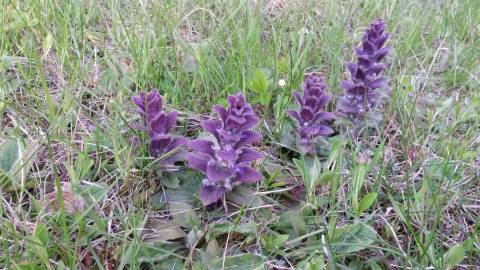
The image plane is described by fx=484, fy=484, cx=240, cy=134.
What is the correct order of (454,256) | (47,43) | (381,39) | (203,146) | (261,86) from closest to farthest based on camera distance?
(454,256) < (203,146) < (381,39) < (261,86) < (47,43)

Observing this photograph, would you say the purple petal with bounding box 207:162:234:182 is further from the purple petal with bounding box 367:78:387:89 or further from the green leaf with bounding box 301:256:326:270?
the purple petal with bounding box 367:78:387:89

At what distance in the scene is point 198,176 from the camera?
76.1 inches

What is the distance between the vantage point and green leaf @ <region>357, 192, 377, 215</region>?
68.8 inches

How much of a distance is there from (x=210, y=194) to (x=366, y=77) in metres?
1.00

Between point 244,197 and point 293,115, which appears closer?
point 244,197

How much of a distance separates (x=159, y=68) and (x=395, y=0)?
1913 mm

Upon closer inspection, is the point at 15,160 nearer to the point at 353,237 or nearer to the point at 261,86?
the point at 261,86

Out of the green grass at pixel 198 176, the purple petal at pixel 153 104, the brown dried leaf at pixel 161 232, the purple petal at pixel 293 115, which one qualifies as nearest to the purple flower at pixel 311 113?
the purple petal at pixel 293 115

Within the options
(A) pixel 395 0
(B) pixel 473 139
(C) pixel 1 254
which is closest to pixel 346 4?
(A) pixel 395 0

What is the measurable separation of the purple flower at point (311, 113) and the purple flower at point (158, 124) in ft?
1.70

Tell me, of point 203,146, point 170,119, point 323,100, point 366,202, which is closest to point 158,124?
point 170,119

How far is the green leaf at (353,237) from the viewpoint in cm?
164

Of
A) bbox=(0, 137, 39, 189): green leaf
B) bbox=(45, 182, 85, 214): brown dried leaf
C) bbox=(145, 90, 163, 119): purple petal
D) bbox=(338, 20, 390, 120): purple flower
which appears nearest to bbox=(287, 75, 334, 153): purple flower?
bbox=(338, 20, 390, 120): purple flower

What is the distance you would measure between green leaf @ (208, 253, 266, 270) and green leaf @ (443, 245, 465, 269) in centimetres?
61
